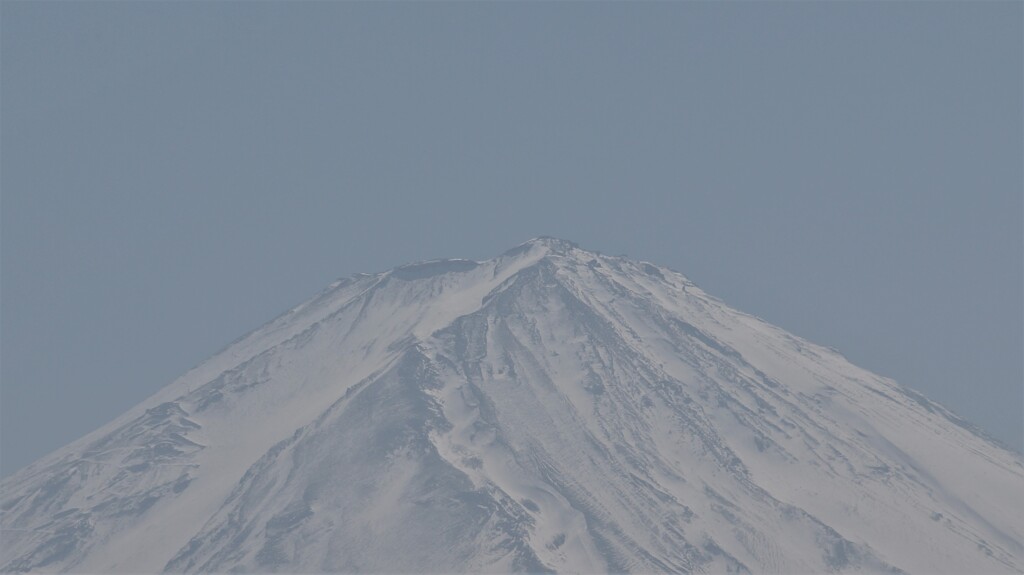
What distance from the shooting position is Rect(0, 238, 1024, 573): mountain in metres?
137

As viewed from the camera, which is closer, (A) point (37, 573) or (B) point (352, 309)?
(A) point (37, 573)

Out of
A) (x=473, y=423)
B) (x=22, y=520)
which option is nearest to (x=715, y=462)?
(x=473, y=423)

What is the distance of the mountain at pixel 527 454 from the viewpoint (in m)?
137

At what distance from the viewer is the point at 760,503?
14188cm

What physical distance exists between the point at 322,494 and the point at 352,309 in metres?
35.4

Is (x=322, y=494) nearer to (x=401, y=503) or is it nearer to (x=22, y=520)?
(x=401, y=503)

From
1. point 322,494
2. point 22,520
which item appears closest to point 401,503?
point 322,494

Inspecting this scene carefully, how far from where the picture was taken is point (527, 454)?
14475cm

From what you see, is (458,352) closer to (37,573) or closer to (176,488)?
(176,488)

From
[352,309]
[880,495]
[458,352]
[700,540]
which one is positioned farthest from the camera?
[352,309]

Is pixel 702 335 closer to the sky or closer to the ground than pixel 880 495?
closer to the sky

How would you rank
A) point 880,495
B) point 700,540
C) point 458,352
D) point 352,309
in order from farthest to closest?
point 352,309, point 458,352, point 880,495, point 700,540

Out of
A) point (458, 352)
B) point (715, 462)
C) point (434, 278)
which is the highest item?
point (434, 278)

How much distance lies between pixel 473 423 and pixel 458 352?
10.9 meters
